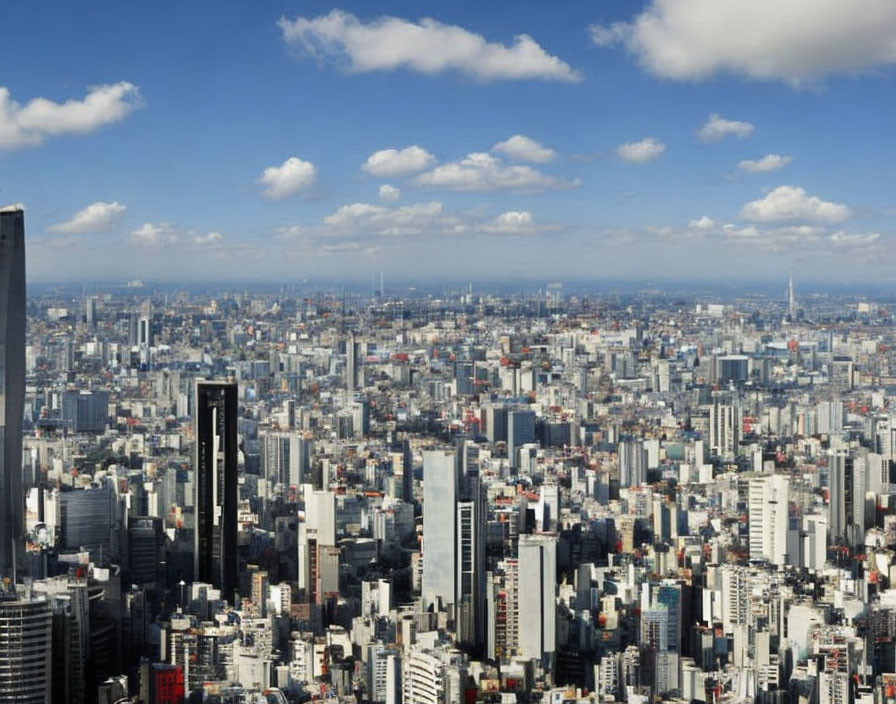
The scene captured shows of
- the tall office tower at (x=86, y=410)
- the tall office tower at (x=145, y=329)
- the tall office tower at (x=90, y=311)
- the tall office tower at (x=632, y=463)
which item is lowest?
the tall office tower at (x=632, y=463)

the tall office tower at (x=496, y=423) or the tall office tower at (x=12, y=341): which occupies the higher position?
the tall office tower at (x=12, y=341)

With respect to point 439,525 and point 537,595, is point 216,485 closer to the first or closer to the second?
point 439,525

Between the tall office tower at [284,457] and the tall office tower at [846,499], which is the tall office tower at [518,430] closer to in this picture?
the tall office tower at [284,457]

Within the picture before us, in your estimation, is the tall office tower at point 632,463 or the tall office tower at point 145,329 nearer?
the tall office tower at point 632,463

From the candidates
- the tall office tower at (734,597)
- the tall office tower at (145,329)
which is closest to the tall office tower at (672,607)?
the tall office tower at (734,597)

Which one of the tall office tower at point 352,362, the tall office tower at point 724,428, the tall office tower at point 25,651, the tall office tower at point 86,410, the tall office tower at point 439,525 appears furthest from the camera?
the tall office tower at point 352,362

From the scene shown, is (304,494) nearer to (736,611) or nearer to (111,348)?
(111,348)

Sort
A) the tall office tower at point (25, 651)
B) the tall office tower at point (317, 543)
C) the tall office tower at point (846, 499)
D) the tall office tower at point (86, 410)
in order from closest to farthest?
the tall office tower at point (25, 651)
the tall office tower at point (317, 543)
the tall office tower at point (846, 499)
the tall office tower at point (86, 410)

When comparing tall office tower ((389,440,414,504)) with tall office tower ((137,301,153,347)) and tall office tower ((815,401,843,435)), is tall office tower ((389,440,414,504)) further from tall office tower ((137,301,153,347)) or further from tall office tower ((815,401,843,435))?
tall office tower ((815,401,843,435))
